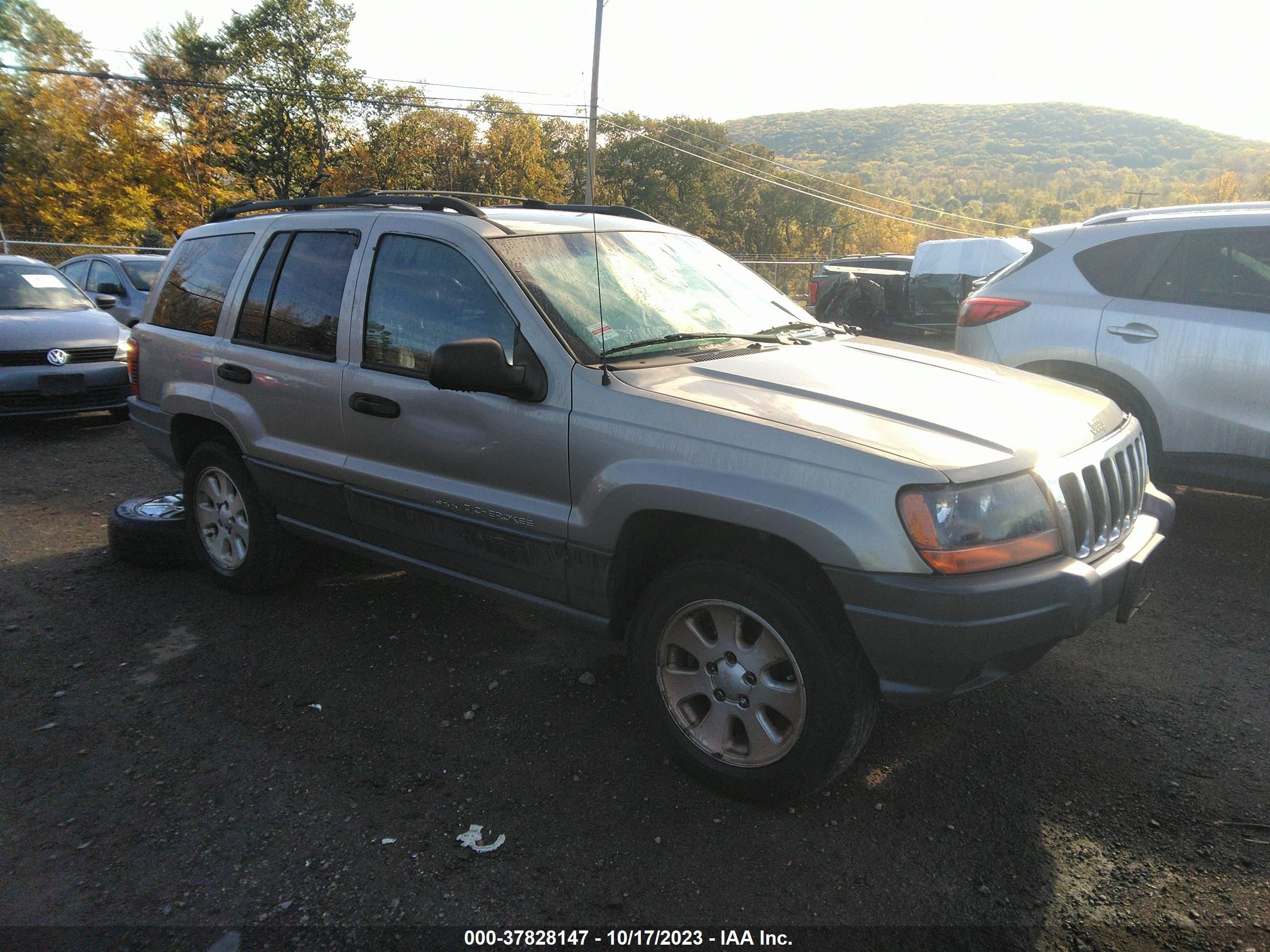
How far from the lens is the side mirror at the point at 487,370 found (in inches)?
118

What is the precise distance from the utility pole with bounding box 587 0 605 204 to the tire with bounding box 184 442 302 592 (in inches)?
847

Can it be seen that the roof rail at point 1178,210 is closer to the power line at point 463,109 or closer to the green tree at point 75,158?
the power line at point 463,109

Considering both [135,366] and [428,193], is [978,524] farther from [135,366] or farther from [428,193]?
[135,366]

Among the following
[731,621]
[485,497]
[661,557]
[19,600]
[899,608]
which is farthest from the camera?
[19,600]

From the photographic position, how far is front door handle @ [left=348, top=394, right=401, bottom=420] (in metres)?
3.68

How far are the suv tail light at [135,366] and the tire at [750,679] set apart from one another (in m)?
3.62

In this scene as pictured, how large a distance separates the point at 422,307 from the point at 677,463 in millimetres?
1440

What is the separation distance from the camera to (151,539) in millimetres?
5059

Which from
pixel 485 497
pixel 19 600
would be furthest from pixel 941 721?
pixel 19 600

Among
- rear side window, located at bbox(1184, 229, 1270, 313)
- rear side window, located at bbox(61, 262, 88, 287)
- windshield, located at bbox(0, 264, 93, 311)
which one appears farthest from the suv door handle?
rear side window, located at bbox(61, 262, 88, 287)

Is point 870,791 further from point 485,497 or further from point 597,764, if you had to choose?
point 485,497

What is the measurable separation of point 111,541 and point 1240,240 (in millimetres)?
6634

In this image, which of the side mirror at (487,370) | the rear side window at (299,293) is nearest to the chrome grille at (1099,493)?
the side mirror at (487,370)

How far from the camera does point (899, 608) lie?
8.34ft
